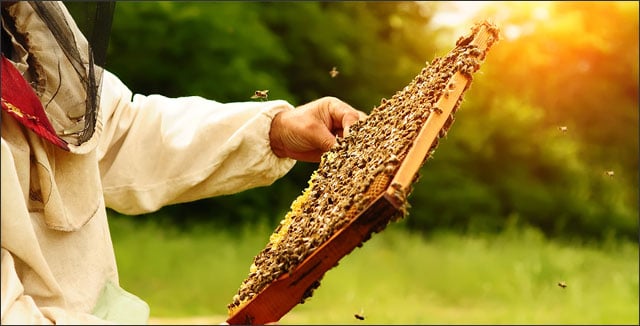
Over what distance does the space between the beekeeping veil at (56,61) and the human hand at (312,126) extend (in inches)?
29.3

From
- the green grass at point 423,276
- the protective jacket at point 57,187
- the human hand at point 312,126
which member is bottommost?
the protective jacket at point 57,187

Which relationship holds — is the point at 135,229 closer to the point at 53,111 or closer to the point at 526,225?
the point at 526,225

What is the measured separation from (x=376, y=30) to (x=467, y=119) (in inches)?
74.5

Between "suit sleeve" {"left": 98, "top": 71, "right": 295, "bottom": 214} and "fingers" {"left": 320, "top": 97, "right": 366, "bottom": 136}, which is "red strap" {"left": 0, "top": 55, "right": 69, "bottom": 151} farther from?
"fingers" {"left": 320, "top": 97, "right": 366, "bottom": 136}

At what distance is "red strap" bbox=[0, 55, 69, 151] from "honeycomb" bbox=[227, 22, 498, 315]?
0.57m

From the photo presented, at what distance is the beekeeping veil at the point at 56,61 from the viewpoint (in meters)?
2.15

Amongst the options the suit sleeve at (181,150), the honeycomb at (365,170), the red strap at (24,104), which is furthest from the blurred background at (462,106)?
the red strap at (24,104)

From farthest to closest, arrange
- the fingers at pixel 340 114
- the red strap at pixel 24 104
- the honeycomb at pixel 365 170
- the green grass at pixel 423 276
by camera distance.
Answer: the green grass at pixel 423 276
the fingers at pixel 340 114
the red strap at pixel 24 104
the honeycomb at pixel 365 170

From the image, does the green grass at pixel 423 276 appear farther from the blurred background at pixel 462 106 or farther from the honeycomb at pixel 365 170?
the honeycomb at pixel 365 170

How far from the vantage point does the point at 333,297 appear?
933 centimetres

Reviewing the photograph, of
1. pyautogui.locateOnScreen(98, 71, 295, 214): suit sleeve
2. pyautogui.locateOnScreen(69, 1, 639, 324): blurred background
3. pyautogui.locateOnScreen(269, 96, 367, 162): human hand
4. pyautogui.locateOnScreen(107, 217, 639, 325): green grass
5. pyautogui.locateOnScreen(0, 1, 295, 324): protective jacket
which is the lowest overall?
pyautogui.locateOnScreen(0, 1, 295, 324): protective jacket

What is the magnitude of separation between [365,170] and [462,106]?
10.5 m

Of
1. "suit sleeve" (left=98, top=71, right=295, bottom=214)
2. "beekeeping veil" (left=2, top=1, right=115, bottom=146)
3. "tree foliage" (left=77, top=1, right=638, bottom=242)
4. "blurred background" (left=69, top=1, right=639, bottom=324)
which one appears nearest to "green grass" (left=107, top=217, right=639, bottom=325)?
"blurred background" (left=69, top=1, right=639, bottom=324)

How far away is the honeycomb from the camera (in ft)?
5.93
